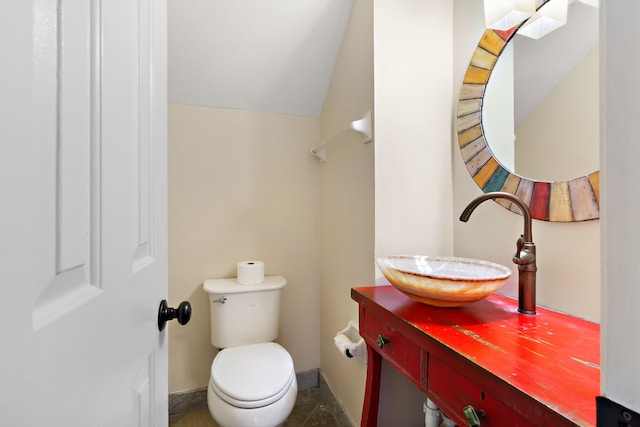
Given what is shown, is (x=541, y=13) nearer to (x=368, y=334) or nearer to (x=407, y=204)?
(x=407, y=204)

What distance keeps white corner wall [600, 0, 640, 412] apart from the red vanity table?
0.20 meters

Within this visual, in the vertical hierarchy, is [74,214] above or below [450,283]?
above

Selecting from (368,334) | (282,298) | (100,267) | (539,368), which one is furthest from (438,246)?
(100,267)

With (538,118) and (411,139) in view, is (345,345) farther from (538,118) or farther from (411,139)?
(538,118)

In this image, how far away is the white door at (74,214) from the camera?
0.72ft

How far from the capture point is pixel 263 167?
1807mm

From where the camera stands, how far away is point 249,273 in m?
1.61

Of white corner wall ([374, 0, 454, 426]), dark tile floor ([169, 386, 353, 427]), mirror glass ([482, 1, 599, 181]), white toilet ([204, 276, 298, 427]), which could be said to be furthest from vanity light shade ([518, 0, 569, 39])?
dark tile floor ([169, 386, 353, 427])

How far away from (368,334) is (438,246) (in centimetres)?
52

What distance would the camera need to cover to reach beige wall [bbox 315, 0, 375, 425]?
4.10ft

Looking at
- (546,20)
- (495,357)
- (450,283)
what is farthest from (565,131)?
(495,357)

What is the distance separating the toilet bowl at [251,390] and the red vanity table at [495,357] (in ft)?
1.58

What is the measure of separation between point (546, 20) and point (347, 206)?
988 millimetres

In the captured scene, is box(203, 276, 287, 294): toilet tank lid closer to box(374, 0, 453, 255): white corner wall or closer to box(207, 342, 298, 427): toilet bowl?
box(207, 342, 298, 427): toilet bowl
